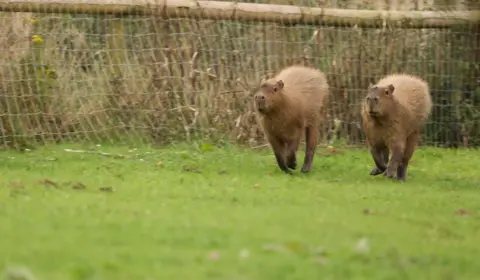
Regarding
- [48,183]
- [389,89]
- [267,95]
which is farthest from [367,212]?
[267,95]

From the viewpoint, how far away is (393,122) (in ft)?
33.4

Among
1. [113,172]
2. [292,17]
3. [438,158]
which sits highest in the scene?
[292,17]

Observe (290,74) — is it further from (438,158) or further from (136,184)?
(136,184)

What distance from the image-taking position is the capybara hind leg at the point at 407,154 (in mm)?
10164

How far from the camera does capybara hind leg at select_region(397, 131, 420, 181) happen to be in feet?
33.3

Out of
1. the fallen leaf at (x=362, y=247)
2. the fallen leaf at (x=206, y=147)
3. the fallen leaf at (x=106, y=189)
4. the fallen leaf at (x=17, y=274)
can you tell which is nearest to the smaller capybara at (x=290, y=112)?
the fallen leaf at (x=206, y=147)

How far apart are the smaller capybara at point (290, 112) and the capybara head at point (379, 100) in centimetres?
80

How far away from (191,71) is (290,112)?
209 centimetres

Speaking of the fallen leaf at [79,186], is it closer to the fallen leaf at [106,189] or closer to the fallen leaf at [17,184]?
the fallen leaf at [106,189]

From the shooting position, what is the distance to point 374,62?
12.8m

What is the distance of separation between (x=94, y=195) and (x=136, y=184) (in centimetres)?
86

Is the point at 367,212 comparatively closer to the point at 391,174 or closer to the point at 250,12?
the point at 391,174

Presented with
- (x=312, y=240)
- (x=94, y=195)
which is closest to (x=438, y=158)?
(x=94, y=195)

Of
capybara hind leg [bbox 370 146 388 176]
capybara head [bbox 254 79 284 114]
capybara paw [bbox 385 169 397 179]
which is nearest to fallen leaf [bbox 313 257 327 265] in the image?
capybara paw [bbox 385 169 397 179]
